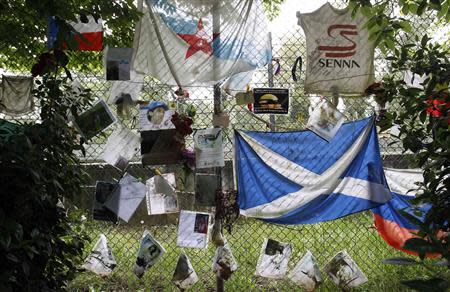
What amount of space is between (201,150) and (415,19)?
1854mm

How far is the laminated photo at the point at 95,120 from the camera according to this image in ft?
9.71

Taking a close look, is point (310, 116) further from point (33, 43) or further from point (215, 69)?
point (33, 43)

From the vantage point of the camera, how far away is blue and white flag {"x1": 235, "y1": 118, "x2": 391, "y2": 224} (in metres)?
3.05

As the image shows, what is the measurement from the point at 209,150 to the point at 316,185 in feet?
2.26

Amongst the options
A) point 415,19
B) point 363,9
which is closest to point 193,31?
point 363,9

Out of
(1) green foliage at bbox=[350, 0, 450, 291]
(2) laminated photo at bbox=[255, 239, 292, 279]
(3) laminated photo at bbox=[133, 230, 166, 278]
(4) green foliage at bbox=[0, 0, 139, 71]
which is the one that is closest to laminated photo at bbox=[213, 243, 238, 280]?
(2) laminated photo at bbox=[255, 239, 292, 279]

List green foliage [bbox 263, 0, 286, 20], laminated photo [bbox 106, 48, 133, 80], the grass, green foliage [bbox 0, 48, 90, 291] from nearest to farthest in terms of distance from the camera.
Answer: green foliage [bbox 0, 48, 90, 291], laminated photo [bbox 106, 48, 133, 80], the grass, green foliage [bbox 263, 0, 286, 20]

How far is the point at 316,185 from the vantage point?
10.1 feet

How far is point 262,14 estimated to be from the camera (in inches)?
120

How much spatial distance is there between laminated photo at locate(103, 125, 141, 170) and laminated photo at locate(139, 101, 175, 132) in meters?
0.11

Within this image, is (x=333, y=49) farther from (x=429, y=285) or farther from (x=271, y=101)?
(x=429, y=285)

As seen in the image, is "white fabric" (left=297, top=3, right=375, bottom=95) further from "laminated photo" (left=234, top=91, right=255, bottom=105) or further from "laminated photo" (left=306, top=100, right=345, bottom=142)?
"laminated photo" (left=234, top=91, right=255, bottom=105)

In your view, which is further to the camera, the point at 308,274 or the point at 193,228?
the point at 308,274

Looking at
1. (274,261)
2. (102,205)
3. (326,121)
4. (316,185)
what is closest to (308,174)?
(316,185)
